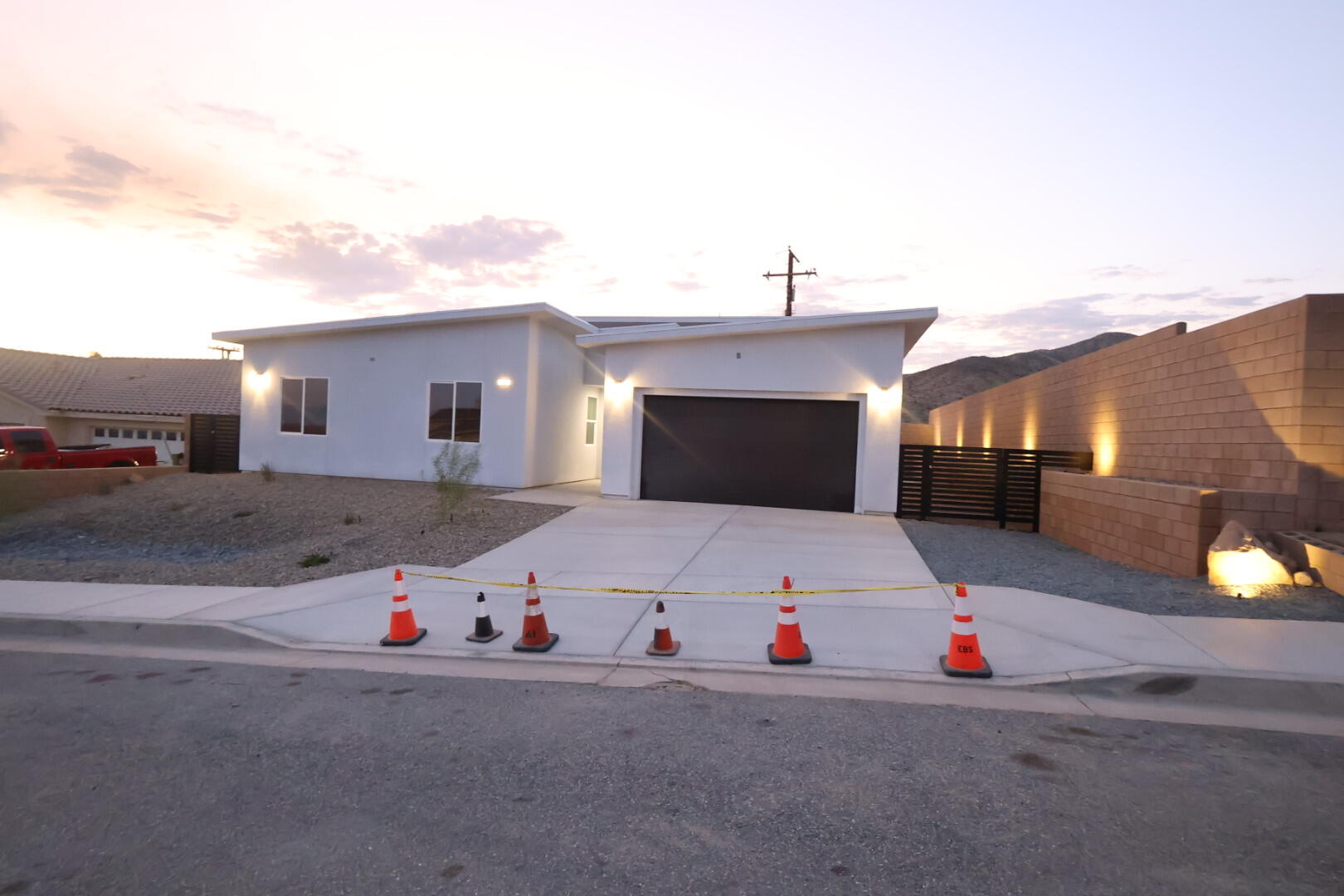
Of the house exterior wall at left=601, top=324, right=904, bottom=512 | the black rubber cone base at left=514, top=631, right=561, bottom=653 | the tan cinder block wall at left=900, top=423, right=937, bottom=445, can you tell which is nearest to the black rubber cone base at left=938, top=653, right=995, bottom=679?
the black rubber cone base at left=514, top=631, right=561, bottom=653

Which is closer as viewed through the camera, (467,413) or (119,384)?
(467,413)

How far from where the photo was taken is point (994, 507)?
50.2ft

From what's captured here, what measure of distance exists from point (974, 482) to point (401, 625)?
12.0 metres

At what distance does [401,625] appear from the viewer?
22.0 feet

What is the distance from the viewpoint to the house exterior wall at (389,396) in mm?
16484

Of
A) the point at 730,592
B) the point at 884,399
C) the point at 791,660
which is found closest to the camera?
the point at 791,660

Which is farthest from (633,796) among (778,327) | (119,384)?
(119,384)

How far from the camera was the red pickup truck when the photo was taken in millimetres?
17859

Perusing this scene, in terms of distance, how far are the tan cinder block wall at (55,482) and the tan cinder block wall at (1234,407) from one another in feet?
70.7

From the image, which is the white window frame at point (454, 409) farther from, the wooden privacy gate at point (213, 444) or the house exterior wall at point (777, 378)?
the wooden privacy gate at point (213, 444)

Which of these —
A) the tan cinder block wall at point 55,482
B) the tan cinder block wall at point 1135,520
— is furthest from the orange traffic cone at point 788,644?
the tan cinder block wall at point 55,482

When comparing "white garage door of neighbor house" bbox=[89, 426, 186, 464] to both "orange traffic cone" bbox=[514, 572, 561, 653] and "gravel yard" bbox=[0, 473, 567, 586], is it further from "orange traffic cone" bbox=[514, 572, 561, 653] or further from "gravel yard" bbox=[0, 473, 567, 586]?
"orange traffic cone" bbox=[514, 572, 561, 653]

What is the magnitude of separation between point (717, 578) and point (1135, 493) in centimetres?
619

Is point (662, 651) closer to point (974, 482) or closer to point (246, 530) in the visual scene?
point (974, 482)
